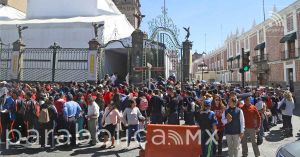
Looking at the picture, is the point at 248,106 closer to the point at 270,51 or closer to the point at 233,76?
the point at 270,51

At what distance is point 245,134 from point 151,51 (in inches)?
597

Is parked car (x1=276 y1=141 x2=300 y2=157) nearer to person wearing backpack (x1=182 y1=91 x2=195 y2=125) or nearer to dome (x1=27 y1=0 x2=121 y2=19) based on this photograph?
person wearing backpack (x1=182 y1=91 x2=195 y2=125)

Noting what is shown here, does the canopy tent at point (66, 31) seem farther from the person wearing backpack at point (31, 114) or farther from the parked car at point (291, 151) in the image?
the parked car at point (291, 151)

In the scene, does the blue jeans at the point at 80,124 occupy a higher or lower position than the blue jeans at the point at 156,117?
lower

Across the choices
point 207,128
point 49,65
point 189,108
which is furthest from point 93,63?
point 207,128

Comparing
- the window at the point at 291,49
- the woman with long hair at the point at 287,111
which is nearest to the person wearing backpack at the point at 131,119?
the woman with long hair at the point at 287,111

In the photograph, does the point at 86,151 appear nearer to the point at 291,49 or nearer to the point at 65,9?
the point at 65,9

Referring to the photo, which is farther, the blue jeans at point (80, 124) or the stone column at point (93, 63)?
the stone column at point (93, 63)

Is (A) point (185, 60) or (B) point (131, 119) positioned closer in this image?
(B) point (131, 119)

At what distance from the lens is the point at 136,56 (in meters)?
22.2

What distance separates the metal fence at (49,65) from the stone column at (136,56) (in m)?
3.98

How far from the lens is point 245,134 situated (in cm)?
908

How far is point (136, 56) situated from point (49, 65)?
752 centimetres

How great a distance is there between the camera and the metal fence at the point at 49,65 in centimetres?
2450
